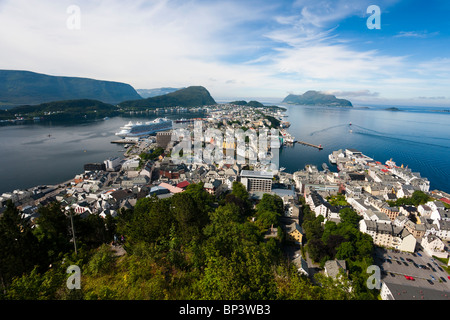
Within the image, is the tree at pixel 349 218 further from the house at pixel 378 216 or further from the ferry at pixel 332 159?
the ferry at pixel 332 159

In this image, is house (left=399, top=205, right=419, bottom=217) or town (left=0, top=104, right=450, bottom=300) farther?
house (left=399, top=205, right=419, bottom=217)

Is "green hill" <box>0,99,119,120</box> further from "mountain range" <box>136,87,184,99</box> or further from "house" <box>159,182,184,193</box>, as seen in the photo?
"mountain range" <box>136,87,184,99</box>

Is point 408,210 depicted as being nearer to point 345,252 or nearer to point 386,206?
point 386,206

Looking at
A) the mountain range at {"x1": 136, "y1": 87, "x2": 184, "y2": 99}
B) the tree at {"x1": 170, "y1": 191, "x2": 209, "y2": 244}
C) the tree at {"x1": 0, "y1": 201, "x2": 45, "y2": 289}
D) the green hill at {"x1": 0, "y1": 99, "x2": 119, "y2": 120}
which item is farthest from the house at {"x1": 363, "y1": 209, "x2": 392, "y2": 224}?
the mountain range at {"x1": 136, "y1": 87, "x2": 184, "y2": 99}

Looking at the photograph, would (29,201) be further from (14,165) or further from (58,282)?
(58,282)

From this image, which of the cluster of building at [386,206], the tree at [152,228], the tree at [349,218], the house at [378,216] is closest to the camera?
the tree at [152,228]

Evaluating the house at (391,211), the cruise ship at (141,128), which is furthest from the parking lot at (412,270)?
the cruise ship at (141,128)
